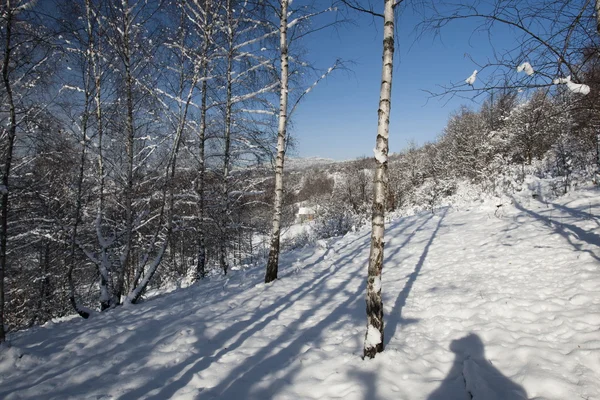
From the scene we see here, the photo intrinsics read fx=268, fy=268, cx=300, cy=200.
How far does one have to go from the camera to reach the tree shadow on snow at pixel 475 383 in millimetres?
2529

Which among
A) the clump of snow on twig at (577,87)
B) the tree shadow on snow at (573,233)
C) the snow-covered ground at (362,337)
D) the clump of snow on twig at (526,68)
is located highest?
the clump of snow on twig at (526,68)

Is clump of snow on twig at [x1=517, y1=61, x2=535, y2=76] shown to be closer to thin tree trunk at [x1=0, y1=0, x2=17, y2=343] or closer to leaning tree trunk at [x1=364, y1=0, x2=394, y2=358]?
leaning tree trunk at [x1=364, y1=0, x2=394, y2=358]

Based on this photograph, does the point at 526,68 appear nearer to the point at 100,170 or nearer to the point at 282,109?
the point at 282,109

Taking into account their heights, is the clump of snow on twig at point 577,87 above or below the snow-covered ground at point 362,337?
above

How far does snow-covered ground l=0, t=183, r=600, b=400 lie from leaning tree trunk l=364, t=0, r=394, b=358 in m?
0.28

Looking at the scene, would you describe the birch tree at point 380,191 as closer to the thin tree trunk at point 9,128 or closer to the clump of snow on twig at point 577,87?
the clump of snow on twig at point 577,87

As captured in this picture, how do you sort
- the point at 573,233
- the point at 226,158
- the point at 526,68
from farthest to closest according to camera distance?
the point at 226,158, the point at 573,233, the point at 526,68

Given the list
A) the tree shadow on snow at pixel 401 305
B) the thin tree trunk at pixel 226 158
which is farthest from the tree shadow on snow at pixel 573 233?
the thin tree trunk at pixel 226 158

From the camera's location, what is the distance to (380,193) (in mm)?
3238

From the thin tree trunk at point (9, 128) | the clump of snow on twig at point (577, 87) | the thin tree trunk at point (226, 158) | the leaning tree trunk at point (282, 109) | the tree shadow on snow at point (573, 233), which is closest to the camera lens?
the clump of snow on twig at point (577, 87)

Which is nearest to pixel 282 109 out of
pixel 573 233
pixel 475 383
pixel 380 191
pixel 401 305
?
pixel 380 191

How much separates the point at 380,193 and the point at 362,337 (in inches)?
82.6

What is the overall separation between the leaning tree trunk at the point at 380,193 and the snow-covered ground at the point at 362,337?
0.28 m

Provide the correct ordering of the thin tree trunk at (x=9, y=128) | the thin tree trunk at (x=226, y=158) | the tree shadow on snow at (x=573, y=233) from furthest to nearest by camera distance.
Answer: the thin tree trunk at (x=226, y=158) < the tree shadow on snow at (x=573, y=233) < the thin tree trunk at (x=9, y=128)
